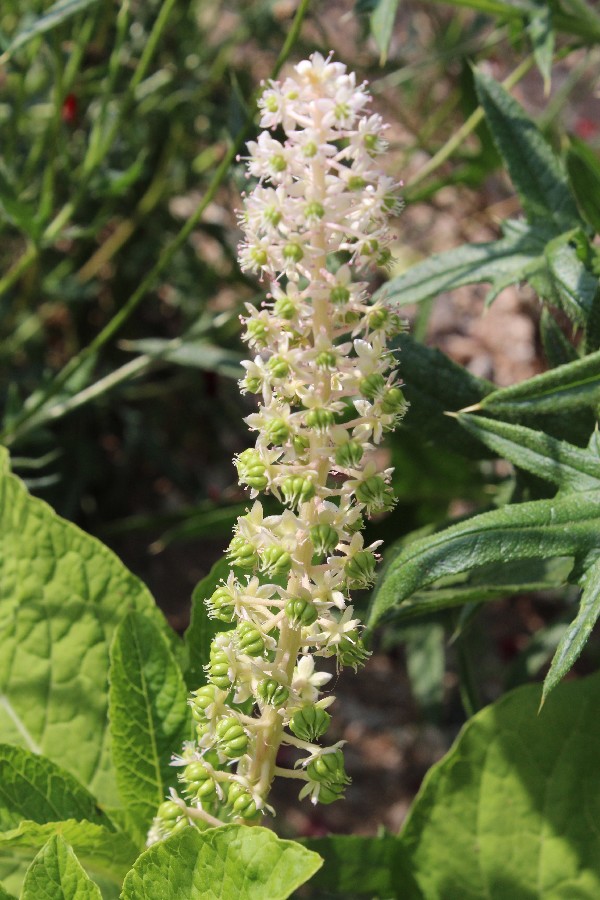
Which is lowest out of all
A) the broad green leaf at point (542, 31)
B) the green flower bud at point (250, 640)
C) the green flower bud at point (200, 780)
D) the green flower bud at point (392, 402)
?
the green flower bud at point (200, 780)

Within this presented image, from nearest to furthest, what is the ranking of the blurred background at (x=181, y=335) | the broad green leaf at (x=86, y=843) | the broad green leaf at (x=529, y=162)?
the broad green leaf at (x=86, y=843) → the broad green leaf at (x=529, y=162) → the blurred background at (x=181, y=335)

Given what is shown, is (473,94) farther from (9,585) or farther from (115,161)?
(9,585)

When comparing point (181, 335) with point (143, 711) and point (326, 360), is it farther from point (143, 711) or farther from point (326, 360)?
point (326, 360)

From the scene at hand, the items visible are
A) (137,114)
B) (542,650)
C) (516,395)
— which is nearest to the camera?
(516,395)

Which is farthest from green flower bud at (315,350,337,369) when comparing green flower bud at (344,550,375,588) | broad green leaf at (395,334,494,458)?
broad green leaf at (395,334,494,458)

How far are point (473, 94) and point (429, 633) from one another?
1169 mm

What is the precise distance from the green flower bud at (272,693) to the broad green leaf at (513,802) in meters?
0.64

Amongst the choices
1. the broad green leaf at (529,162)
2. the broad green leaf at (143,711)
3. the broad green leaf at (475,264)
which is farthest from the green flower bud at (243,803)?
the broad green leaf at (529,162)

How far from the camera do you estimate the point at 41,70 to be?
2.56 m

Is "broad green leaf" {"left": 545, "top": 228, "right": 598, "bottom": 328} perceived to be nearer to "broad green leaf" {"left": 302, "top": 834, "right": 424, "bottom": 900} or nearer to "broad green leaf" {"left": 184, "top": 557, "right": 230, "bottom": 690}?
"broad green leaf" {"left": 184, "top": 557, "right": 230, "bottom": 690}

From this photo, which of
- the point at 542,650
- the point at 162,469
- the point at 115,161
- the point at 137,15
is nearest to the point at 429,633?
the point at 542,650

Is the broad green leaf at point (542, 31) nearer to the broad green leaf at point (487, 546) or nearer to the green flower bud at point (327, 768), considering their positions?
the broad green leaf at point (487, 546)

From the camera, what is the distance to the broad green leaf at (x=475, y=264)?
1.62 metres

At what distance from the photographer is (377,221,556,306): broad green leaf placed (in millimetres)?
1618
